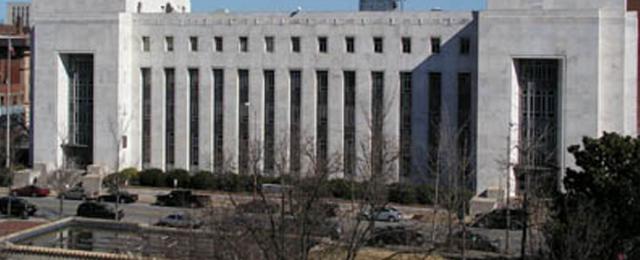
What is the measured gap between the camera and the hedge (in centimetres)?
7156

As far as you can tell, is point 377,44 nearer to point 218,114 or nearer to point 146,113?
point 218,114

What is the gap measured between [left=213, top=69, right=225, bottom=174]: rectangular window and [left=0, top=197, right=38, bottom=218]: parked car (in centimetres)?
1832

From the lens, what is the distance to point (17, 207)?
65.2 metres

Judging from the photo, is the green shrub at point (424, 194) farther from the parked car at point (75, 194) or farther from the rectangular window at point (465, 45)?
the parked car at point (75, 194)

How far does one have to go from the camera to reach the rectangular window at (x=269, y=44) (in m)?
79.8

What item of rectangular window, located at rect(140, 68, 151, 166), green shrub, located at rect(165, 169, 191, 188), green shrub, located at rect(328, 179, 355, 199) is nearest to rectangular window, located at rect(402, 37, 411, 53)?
green shrub, located at rect(328, 179, 355, 199)

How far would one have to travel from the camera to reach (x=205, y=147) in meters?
82.1

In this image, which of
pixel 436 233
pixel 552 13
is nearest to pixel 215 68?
pixel 552 13

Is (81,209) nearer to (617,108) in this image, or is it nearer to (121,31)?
(121,31)

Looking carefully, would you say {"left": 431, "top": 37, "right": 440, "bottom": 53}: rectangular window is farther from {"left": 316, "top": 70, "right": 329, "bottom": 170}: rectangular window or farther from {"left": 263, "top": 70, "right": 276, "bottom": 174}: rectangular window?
{"left": 263, "top": 70, "right": 276, "bottom": 174}: rectangular window

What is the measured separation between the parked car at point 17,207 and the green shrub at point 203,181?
14.3 m

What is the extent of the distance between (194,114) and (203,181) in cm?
682

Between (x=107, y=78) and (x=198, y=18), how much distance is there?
8.54 meters

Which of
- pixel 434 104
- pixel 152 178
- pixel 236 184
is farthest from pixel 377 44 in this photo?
pixel 152 178
